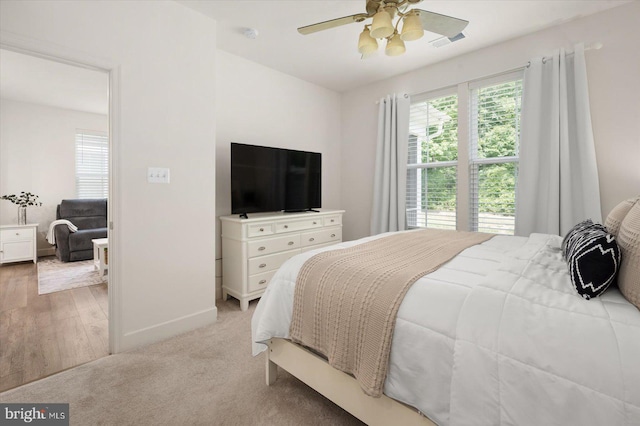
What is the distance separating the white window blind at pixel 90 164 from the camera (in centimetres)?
551

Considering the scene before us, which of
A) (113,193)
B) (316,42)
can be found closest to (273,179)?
(316,42)

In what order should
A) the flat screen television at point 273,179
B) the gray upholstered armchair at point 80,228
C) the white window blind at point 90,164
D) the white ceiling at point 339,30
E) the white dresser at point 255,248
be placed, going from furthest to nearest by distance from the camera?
1. the white window blind at point 90,164
2. the gray upholstered armchair at point 80,228
3. the flat screen television at point 273,179
4. the white dresser at point 255,248
5. the white ceiling at point 339,30

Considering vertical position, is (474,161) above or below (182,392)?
above

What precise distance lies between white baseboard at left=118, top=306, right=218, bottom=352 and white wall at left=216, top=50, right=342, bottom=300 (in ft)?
2.50

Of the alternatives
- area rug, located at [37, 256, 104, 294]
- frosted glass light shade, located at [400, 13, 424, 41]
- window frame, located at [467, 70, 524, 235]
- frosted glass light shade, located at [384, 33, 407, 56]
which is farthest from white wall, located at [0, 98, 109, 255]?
window frame, located at [467, 70, 524, 235]

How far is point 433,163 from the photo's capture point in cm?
364

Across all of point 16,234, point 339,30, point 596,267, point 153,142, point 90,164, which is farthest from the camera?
point 90,164

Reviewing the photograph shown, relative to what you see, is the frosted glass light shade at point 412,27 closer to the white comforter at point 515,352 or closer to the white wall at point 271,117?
the white comforter at point 515,352

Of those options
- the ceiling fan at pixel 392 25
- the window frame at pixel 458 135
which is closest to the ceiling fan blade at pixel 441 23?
the ceiling fan at pixel 392 25

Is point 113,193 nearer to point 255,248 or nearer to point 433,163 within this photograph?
point 255,248

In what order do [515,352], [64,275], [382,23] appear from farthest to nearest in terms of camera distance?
[64,275]
[382,23]
[515,352]

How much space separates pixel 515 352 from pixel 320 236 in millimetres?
2805

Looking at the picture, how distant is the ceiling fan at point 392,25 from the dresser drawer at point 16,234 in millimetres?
5260

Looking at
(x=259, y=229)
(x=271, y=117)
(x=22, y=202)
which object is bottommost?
(x=259, y=229)
